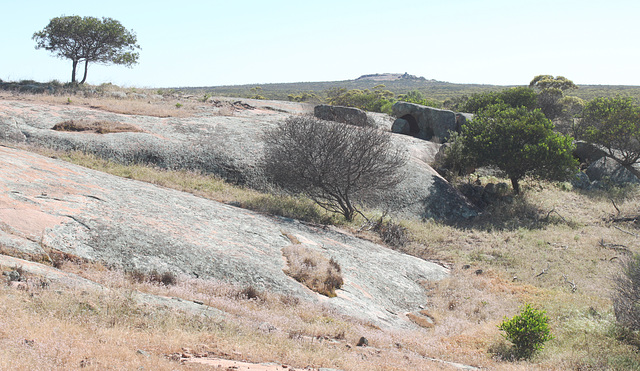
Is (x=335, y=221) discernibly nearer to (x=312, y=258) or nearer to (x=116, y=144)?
(x=312, y=258)

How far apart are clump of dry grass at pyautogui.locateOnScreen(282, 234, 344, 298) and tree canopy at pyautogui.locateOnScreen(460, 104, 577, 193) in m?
15.2

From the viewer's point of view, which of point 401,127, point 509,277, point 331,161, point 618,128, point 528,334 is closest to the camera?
point 528,334

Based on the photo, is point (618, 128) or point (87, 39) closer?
point (618, 128)

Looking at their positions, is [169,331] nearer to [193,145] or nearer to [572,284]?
[572,284]

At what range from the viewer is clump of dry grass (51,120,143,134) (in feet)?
57.4

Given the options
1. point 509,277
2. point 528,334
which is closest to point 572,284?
point 509,277

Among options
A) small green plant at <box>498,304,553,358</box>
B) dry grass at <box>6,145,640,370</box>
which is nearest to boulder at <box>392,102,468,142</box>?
dry grass at <box>6,145,640,370</box>

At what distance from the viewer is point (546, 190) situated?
79.9 ft

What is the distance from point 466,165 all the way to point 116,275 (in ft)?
69.4

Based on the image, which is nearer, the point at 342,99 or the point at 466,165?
the point at 466,165

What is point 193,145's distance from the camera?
743 inches

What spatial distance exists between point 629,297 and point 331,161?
10188 millimetres

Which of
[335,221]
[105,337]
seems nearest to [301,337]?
[105,337]

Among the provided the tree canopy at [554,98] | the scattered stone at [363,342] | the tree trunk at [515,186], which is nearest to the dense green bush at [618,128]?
the tree trunk at [515,186]
